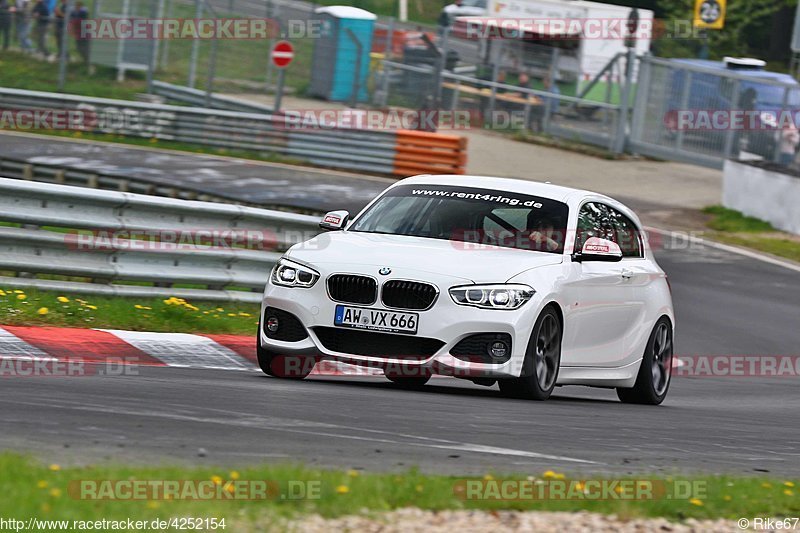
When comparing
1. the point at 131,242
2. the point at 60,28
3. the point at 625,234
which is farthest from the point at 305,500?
the point at 60,28

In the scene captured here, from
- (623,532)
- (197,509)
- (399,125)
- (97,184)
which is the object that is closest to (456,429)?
(623,532)

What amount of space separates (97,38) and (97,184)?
1068cm

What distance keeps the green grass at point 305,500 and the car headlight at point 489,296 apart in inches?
97.0

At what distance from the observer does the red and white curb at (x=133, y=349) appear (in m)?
9.88

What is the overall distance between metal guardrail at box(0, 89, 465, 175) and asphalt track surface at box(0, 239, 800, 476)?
675 inches

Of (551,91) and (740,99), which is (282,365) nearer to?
(740,99)

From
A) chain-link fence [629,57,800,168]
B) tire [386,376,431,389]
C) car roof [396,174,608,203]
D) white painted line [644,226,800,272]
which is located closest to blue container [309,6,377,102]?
chain-link fence [629,57,800,168]

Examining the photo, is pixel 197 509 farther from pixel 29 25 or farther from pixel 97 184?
pixel 29 25

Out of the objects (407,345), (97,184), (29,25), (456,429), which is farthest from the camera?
(29,25)

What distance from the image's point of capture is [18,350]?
963cm

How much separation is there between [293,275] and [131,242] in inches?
121

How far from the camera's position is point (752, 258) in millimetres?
22703

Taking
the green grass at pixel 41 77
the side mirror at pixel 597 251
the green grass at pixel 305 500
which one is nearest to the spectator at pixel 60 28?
the green grass at pixel 41 77

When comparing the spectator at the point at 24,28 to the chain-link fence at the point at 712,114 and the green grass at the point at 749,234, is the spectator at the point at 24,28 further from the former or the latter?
the green grass at the point at 749,234
